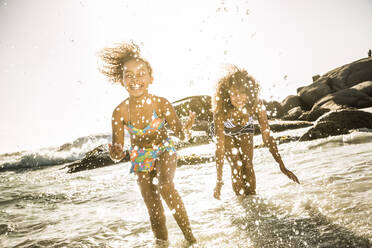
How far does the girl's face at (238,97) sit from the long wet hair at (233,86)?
36 millimetres

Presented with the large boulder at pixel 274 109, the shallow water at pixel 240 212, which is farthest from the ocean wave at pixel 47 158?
the large boulder at pixel 274 109

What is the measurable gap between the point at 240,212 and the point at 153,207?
3.88ft

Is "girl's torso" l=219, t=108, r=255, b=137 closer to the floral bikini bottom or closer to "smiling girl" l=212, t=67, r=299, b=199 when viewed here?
"smiling girl" l=212, t=67, r=299, b=199

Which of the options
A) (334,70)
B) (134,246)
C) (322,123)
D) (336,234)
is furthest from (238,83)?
(334,70)

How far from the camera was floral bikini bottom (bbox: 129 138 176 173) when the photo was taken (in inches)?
111

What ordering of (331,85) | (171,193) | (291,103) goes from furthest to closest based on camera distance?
(291,103), (331,85), (171,193)

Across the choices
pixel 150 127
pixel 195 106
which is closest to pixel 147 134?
pixel 150 127

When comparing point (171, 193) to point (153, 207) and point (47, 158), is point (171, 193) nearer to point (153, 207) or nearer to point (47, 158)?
point (153, 207)

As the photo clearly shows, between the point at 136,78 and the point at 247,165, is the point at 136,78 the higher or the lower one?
the higher one

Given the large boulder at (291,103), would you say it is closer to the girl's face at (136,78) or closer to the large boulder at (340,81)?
the large boulder at (340,81)

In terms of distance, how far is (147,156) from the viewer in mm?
2834

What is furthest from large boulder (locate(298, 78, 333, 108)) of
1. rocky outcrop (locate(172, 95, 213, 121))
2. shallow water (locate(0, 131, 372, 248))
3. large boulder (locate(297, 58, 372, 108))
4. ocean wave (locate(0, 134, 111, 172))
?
shallow water (locate(0, 131, 372, 248))

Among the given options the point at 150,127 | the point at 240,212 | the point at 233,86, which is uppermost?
the point at 233,86

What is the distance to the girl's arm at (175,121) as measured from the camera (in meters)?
2.90
